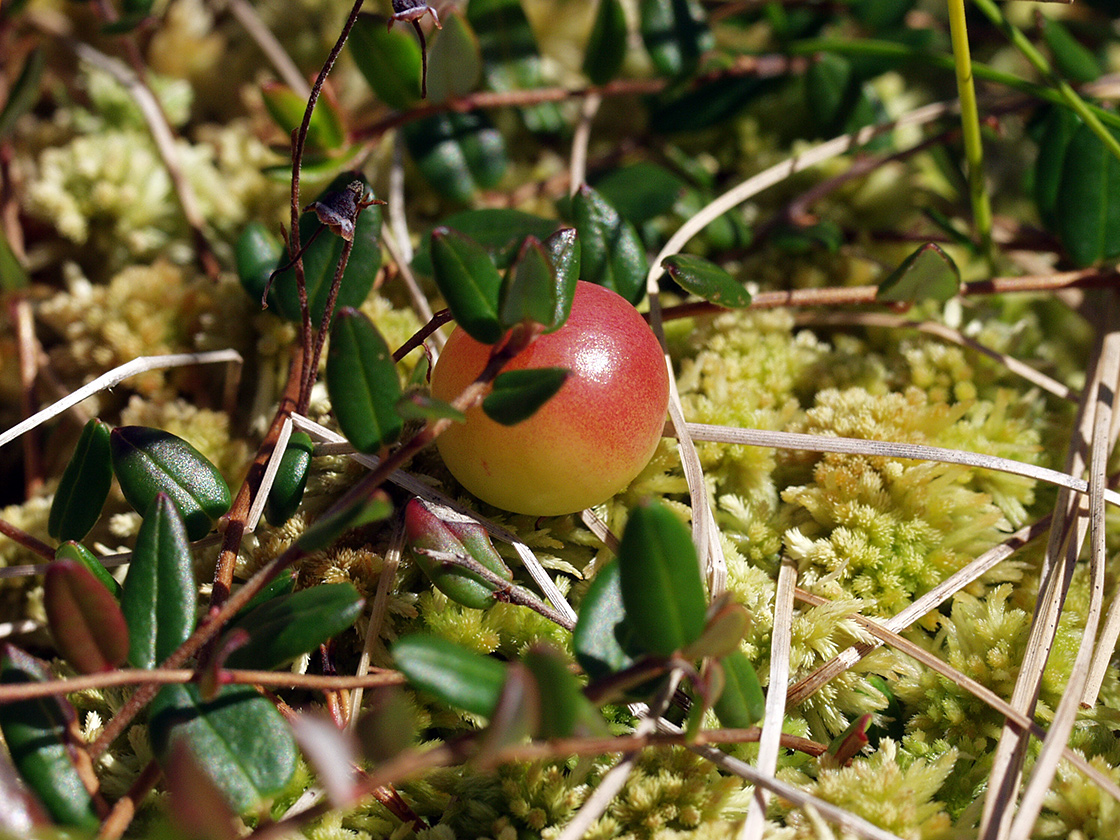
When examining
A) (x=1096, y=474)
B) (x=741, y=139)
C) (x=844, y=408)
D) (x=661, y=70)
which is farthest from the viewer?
(x=741, y=139)

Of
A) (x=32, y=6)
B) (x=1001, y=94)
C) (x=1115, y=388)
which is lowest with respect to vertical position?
(x=1115, y=388)

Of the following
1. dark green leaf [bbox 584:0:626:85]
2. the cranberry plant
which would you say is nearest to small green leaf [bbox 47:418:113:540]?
the cranberry plant

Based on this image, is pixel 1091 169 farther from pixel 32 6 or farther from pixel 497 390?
pixel 32 6

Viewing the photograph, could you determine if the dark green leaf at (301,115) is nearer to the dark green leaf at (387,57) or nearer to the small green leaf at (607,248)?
the dark green leaf at (387,57)

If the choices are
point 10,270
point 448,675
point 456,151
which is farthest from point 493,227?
point 10,270

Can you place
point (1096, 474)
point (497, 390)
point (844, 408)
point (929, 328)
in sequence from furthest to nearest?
point (929, 328), point (844, 408), point (1096, 474), point (497, 390)

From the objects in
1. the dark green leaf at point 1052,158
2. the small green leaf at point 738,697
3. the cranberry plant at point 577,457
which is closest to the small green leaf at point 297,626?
the cranberry plant at point 577,457

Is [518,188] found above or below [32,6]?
below

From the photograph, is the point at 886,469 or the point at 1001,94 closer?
the point at 886,469

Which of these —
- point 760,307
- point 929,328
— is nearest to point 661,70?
point 760,307
